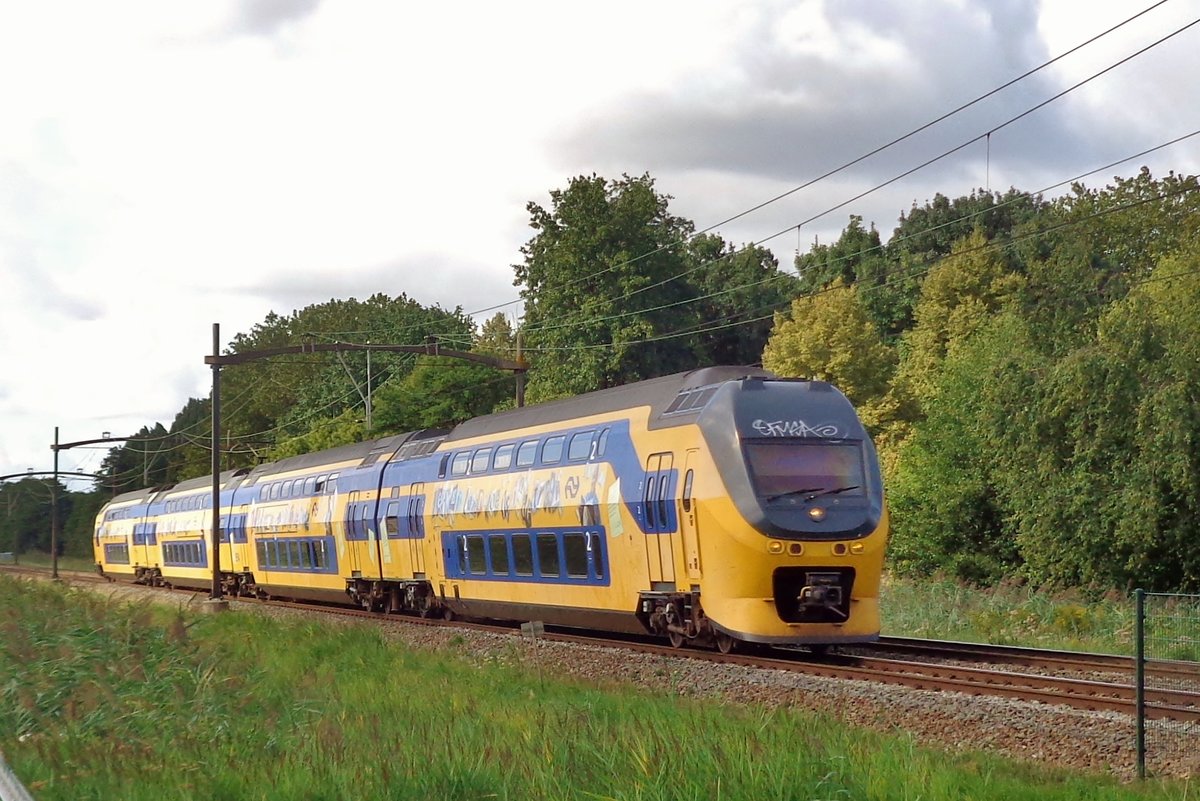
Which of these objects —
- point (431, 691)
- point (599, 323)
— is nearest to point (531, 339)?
point (599, 323)

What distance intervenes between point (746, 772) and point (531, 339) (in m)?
61.0

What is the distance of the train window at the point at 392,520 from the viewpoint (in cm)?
3034

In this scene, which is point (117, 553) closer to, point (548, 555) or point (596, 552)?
point (548, 555)

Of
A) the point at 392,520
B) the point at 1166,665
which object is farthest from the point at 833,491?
the point at 392,520

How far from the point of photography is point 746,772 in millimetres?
8719

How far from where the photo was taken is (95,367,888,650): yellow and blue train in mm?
18109

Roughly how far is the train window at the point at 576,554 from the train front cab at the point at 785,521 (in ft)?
10.8

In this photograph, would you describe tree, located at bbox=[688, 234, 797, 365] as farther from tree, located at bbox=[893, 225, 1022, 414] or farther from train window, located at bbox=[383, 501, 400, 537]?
train window, located at bbox=[383, 501, 400, 537]

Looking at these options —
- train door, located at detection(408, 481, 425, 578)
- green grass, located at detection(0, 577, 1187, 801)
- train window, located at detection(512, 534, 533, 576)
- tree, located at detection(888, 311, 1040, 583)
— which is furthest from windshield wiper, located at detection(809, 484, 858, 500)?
tree, located at detection(888, 311, 1040, 583)

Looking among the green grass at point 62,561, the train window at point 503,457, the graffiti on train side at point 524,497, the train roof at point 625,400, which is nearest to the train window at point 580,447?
the graffiti on train side at point 524,497

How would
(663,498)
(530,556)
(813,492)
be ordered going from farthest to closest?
(530,556) < (663,498) < (813,492)

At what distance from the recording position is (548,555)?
910 inches

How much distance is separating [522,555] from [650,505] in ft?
15.8

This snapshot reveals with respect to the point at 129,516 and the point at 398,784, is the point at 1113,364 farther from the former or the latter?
the point at 129,516
